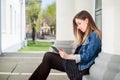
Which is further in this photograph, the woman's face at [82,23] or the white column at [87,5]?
the white column at [87,5]

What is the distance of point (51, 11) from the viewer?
1747 cm

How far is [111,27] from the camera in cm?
245

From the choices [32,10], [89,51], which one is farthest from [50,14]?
[89,51]

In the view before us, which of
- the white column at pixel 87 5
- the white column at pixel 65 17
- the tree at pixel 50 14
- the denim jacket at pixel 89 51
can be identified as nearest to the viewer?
the denim jacket at pixel 89 51

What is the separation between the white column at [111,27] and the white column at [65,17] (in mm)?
4425

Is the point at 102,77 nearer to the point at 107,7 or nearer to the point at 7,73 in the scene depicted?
the point at 107,7

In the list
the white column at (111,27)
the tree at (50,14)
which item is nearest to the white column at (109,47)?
the white column at (111,27)

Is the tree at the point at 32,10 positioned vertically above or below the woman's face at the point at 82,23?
above

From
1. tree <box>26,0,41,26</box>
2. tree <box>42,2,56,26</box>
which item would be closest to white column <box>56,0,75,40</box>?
tree <box>42,2,56,26</box>

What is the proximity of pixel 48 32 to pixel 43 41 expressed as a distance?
0.88 m

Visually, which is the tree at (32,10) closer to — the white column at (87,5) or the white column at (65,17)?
the white column at (65,17)

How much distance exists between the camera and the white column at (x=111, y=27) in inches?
92.1

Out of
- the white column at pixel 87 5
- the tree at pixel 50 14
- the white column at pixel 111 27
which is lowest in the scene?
the white column at pixel 111 27

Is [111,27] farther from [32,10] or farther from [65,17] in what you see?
[32,10]
